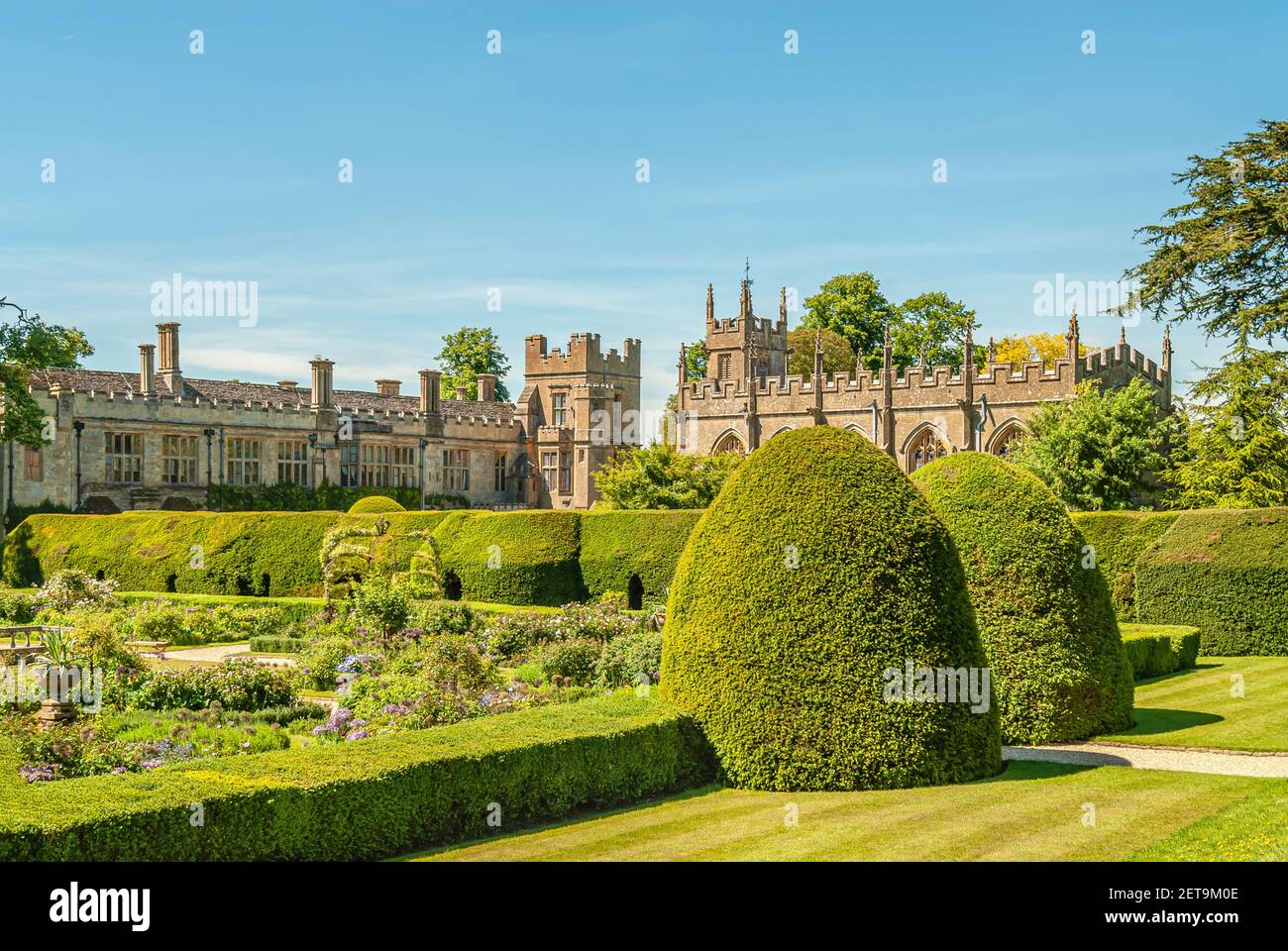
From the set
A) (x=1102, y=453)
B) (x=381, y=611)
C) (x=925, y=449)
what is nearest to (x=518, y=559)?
(x=381, y=611)

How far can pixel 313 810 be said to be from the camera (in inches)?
325

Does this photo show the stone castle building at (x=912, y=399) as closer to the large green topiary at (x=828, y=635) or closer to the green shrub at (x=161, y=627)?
the green shrub at (x=161, y=627)

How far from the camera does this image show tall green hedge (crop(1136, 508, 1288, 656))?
2003 centimetres

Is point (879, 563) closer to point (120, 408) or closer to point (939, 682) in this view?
point (939, 682)

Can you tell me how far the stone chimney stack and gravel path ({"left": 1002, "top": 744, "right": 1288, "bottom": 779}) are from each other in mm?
40962

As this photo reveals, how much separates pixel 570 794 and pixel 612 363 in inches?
1861

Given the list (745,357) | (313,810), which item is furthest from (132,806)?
(745,357)

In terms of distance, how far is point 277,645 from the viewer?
22.1 m

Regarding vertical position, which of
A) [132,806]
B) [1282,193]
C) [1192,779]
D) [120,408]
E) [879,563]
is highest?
[1282,193]

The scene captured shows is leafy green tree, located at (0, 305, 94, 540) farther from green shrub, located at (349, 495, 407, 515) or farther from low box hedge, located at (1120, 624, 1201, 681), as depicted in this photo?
low box hedge, located at (1120, 624, 1201, 681)

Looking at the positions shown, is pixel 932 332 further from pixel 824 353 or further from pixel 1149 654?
pixel 1149 654

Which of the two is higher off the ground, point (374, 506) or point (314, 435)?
point (314, 435)

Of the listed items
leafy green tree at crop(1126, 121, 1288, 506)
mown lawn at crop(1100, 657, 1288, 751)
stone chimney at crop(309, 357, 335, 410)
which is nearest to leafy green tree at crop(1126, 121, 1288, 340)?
leafy green tree at crop(1126, 121, 1288, 506)

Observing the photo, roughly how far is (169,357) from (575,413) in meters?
15.7
